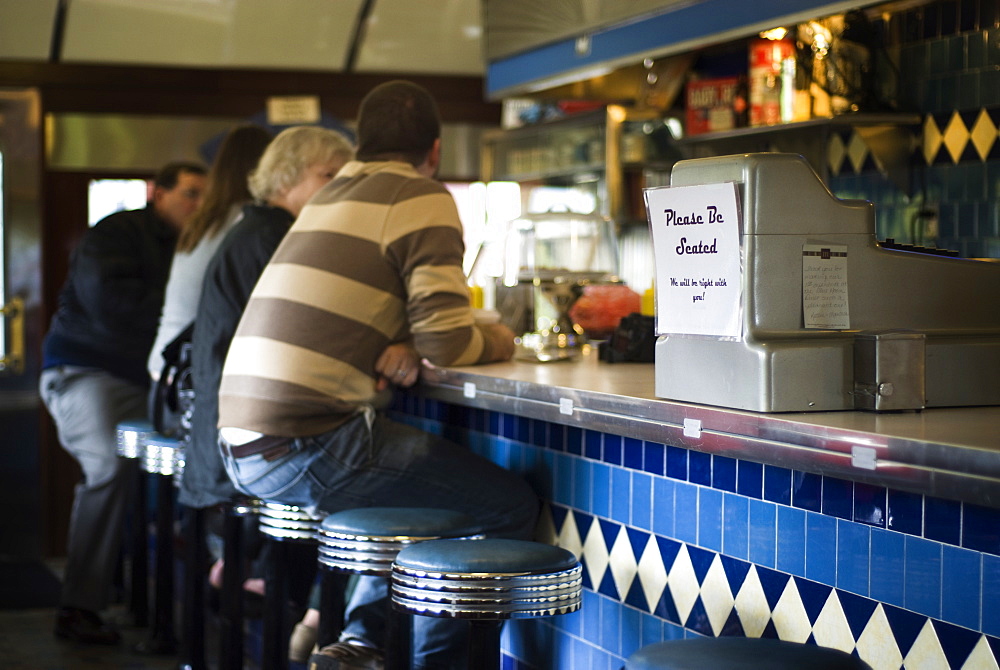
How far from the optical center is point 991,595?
5.18 feet

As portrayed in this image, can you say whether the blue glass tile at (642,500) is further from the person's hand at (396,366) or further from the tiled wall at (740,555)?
the person's hand at (396,366)

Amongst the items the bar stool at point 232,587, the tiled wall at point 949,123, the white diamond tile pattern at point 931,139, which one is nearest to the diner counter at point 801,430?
the bar stool at point 232,587

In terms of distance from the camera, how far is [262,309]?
2.66 meters

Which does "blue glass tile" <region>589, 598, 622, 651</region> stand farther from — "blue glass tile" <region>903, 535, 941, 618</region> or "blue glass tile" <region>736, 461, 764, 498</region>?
"blue glass tile" <region>903, 535, 941, 618</region>

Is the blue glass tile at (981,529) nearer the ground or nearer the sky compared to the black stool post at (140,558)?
nearer the sky

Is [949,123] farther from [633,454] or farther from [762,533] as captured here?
[762,533]

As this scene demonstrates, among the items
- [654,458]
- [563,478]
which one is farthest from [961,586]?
[563,478]

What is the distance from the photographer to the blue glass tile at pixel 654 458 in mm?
2273

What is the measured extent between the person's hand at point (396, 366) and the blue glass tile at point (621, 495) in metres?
0.54

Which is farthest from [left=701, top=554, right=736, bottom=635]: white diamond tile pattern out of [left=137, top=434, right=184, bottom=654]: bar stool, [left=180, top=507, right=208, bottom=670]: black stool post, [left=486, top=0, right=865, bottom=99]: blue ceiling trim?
[left=137, top=434, right=184, bottom=654]: bar stool

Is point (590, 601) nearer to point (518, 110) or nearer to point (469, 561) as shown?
point (469, 561)

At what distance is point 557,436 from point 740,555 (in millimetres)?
656

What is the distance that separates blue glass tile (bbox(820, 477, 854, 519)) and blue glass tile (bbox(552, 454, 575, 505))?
806mm

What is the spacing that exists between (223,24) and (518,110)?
160 centimetres
